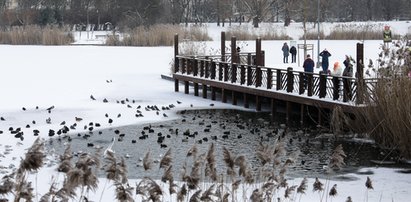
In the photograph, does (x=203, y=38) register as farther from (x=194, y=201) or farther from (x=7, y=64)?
(x=194, y=201)

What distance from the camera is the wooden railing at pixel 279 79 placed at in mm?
20406

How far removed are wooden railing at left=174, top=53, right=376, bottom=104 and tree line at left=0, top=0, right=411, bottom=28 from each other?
1654 inches

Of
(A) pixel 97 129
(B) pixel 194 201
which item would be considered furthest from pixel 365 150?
(B) pixel 194 201

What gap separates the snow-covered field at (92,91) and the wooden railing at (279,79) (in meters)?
1.17

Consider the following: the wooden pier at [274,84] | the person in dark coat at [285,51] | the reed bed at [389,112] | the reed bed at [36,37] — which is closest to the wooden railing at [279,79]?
the wooden pier at [274,84]

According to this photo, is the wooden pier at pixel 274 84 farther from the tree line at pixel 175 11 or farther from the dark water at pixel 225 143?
the tree line at pixel 175 11

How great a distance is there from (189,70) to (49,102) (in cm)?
685

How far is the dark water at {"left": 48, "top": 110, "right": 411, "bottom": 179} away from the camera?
15940 millimetres

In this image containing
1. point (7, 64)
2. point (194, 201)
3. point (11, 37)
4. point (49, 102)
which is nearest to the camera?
point (194, 201)

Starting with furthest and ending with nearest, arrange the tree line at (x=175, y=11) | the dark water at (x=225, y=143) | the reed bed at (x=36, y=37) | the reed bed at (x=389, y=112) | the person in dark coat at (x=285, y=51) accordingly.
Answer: the tree line at (x=175, y=11), the reed bed at (x=36, y=37), the person in dark coat at (x=285, y=51), the reed bed at (x=389, y=112), the dark water at (x=225, y=143)

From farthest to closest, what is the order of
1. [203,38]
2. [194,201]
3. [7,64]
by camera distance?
[203,38] → [7,64] → [194,201]

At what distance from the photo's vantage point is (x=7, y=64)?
40625mm

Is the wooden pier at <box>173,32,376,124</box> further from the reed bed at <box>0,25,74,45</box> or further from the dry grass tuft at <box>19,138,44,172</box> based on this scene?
the reed bed at <box>0,25,74,45</box>

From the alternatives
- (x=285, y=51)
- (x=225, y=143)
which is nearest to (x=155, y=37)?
(x=285, y=51)
